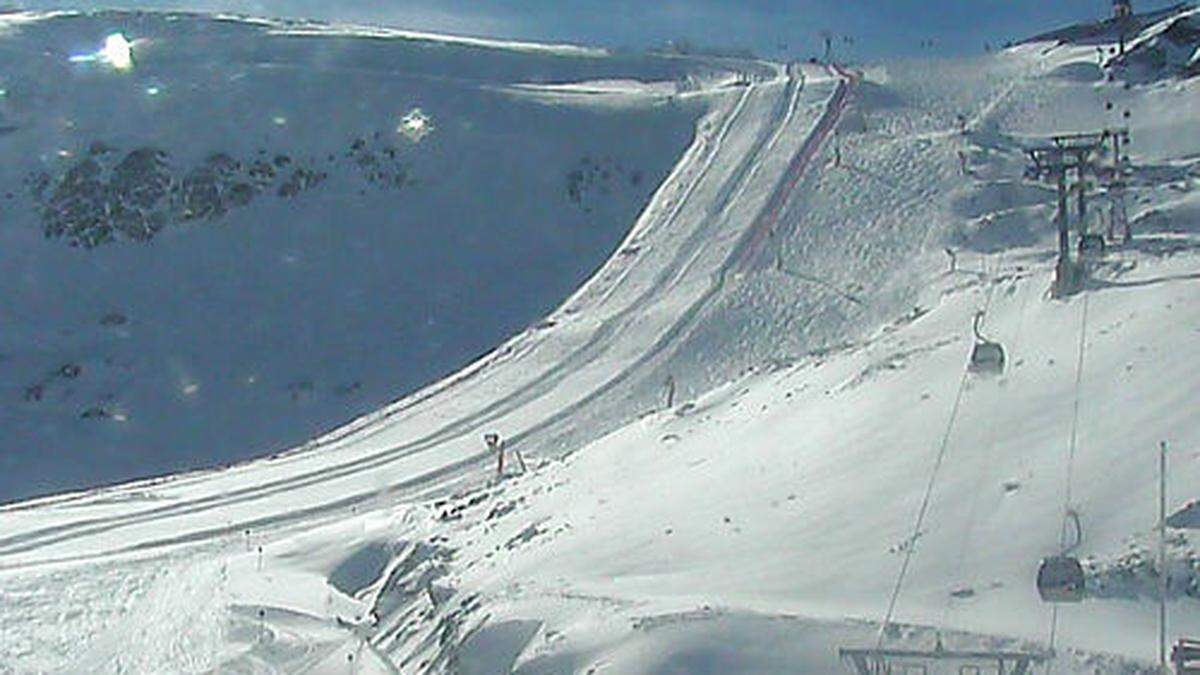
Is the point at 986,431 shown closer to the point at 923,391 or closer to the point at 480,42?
the point at 923,391

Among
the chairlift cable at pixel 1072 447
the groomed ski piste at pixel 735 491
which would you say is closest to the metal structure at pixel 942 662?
the groomed ski piste at pixel 735 491

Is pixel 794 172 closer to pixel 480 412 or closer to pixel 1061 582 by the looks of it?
pixel 480 412

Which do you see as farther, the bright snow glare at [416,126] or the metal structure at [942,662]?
the bright snow glare at [416,126]

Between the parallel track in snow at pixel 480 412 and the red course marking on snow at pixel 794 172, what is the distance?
56 millimetres

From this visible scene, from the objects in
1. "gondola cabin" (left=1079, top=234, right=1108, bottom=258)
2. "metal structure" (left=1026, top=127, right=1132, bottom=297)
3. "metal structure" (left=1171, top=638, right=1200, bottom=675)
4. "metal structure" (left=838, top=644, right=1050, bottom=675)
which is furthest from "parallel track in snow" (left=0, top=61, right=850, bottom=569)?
"metal structure" (left=1171, top=638, right=1200, bottom=675)

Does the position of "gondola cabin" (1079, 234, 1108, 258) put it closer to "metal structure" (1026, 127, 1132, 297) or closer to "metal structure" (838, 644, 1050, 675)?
"metal structure" (1026, 127, 1132, 297)

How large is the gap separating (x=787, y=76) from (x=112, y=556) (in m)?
47.2

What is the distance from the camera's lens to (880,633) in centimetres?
1368

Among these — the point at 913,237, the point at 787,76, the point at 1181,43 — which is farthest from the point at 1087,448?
the point at 787,76

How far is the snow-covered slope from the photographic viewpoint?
2104 inches

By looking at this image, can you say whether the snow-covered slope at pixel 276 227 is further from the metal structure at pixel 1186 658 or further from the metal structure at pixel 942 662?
the metal structure at pixel 1186 658

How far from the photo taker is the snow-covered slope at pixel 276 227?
53.4 m

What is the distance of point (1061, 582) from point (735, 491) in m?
7.05

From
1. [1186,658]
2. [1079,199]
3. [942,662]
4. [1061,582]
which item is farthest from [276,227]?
[1186,658]
